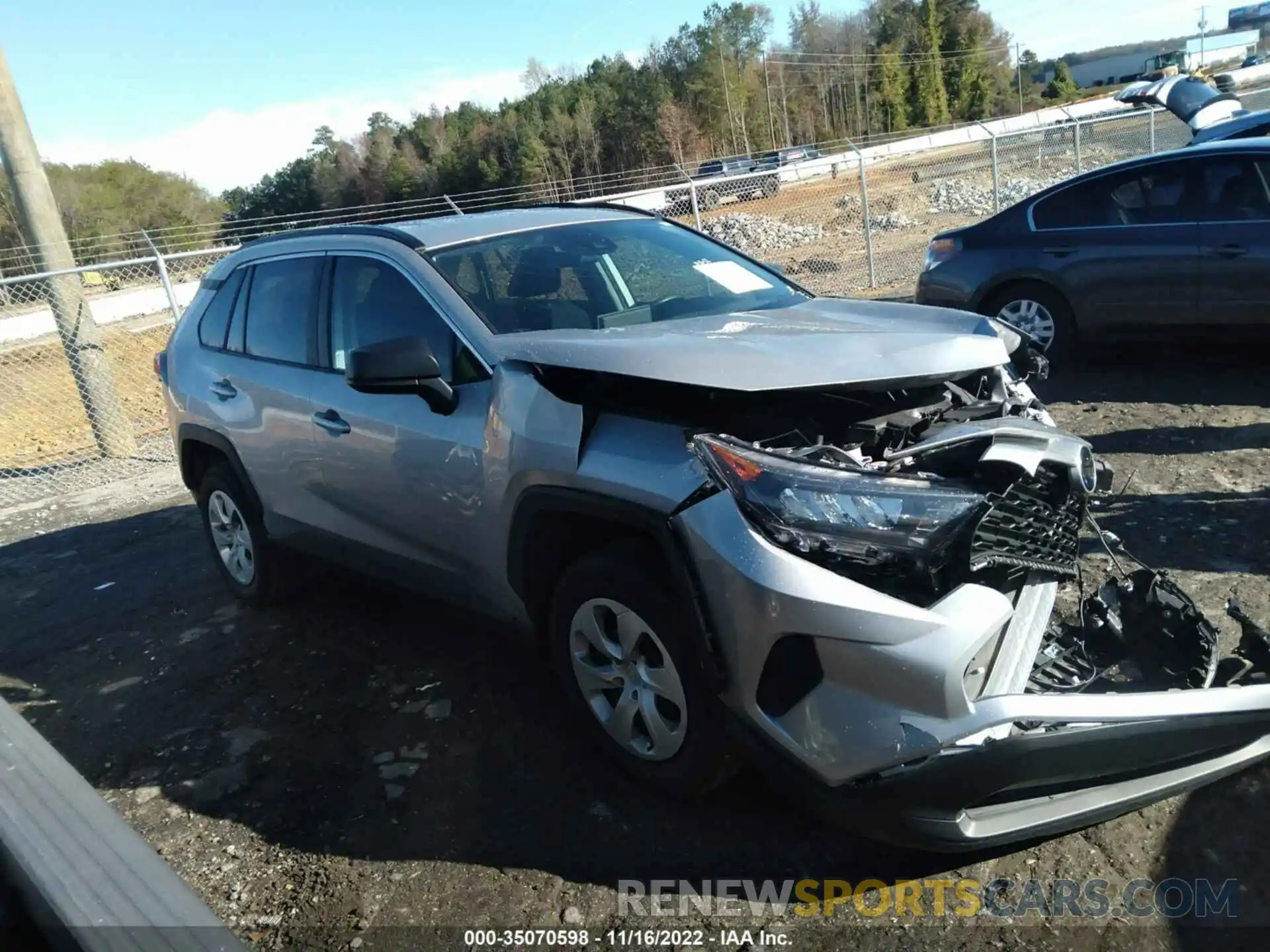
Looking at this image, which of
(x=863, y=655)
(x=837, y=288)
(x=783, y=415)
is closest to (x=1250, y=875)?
(x=863, y=655)

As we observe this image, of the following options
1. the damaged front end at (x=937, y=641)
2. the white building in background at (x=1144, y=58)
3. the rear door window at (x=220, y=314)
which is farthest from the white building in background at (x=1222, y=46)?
the damaged front end at (x=937, y=641)

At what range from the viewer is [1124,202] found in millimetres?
7195

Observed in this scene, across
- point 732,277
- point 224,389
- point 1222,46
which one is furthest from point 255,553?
point 1222,46

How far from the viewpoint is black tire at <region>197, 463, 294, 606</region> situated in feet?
16.1

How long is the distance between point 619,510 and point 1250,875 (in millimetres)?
1878

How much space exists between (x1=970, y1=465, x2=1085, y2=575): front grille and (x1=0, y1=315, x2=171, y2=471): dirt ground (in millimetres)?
10366

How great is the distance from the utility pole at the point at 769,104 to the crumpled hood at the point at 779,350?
2607 inches

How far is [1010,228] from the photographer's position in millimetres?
7660

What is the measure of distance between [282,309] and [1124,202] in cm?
596

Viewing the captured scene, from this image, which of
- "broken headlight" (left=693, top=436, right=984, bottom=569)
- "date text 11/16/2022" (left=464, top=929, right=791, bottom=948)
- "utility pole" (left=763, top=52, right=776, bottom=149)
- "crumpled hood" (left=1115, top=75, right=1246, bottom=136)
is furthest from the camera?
"utility pole" (left=763, top=52, right=776, bottom=149)

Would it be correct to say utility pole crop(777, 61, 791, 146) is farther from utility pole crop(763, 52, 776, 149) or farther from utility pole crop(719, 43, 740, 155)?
utility pole crop(719, 43, 740, 155)

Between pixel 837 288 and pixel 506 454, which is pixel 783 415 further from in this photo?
pixel 837 288

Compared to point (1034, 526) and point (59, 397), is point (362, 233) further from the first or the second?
point (59, 397)

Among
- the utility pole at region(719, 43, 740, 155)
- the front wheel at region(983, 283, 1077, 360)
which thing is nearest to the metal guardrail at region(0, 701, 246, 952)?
the front wheel at region(983, 283, 1077, 360)
